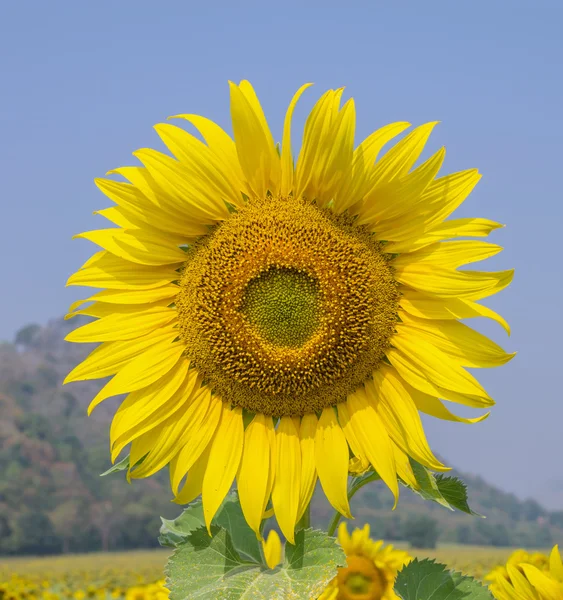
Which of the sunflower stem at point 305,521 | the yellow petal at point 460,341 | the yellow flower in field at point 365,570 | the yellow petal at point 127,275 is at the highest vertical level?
the yellow petal at point 127,275

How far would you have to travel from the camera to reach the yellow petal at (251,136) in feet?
10.7

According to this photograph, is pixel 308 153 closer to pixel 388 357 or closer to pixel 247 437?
pixel 388 357

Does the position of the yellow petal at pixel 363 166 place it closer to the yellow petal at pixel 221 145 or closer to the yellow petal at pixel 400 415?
the yellow petal at pixel 221 145

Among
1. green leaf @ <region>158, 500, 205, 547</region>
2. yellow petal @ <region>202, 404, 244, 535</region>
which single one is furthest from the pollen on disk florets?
green leaf @ <region>158, 500, 205, 547</region>

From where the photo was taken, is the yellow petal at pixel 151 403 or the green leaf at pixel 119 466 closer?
the green leaf at pixel 119 466

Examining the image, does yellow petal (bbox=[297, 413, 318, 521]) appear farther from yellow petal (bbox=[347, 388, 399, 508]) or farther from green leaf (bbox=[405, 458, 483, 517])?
green leaf (bbox=[405, 458, 483, 517])

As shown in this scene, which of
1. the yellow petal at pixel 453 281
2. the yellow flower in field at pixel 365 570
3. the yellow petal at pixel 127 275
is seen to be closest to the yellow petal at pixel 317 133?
the yellow petal at pixel 453 281

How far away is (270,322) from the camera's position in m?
3.48

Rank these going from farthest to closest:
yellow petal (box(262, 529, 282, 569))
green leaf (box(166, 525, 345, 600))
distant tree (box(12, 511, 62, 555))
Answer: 1. distant tree (box(12, 511, 62, 555))
2. yellow petal (box(262, 529, 282, 569))
3. green leaf (box(166, 525, 345, 600))

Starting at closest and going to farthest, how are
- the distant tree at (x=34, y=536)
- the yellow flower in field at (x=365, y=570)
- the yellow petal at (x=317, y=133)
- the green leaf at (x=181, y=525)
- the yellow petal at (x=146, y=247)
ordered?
the yellow petal at (x=317, y=133), the yellow petal at (x=146, y=247), the green leaf at (x=181, y=525), the yellow flower in field at (x=365, y=570), the distant tree at (x=34, y=536)

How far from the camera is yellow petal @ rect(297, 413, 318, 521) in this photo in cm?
345

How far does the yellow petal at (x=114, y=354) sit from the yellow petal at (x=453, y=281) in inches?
41.3

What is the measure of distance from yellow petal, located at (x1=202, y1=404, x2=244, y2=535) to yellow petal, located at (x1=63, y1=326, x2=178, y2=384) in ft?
1.44

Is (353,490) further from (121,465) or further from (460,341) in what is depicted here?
(121,465)
